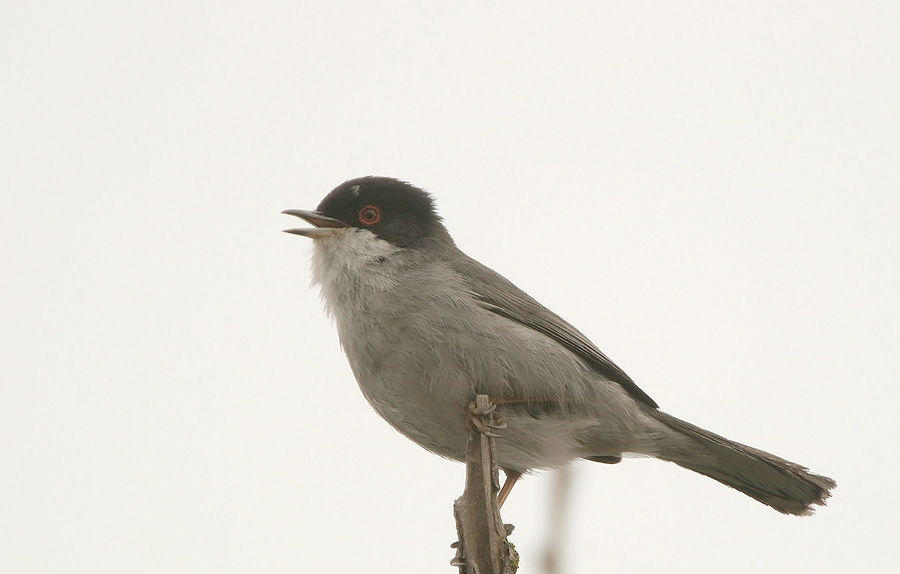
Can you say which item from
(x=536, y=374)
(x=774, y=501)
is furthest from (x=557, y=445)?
(x=774, y=501)

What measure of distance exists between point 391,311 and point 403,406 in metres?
0.58

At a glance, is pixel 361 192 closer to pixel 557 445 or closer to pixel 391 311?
pixel 391 311

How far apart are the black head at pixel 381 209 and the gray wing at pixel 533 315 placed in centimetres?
41

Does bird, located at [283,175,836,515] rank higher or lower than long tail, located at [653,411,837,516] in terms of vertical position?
higher

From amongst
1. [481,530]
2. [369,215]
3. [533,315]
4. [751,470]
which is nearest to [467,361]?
[533,315]

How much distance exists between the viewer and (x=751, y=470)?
21.2 ft

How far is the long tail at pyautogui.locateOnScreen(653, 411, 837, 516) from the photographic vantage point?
6.32 metres

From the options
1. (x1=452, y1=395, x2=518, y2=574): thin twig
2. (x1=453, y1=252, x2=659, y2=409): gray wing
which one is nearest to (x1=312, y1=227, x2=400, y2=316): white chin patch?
(x1=453, y1=252, x2=659, y2=409): gray wing

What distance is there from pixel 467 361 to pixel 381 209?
1.52 metres

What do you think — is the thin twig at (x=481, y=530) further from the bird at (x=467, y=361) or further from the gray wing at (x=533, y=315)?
the gray wing at (x=533, y=315)

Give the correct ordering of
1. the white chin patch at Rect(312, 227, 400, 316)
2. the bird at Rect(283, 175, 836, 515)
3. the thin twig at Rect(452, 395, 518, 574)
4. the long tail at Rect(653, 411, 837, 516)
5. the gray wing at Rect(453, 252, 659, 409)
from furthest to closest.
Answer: the long tail at Rect(653, 411, 837, 516)
the gray wing at Rect(453, 252, 659, 409)
the white chin patch at Rect(312, 227, 400, 316)
the bird at Rect(283, 175, 836, 515)
the thin twig at Rect(452, 395, 518, 574)

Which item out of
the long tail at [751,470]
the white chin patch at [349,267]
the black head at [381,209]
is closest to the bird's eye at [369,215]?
the black head at [381,209]

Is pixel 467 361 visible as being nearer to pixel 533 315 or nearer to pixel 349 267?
pixel 533 315

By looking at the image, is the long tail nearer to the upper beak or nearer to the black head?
the black head
